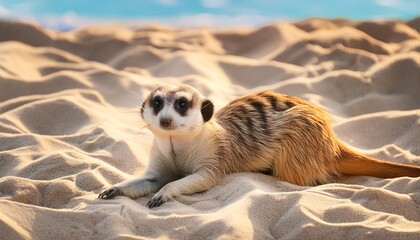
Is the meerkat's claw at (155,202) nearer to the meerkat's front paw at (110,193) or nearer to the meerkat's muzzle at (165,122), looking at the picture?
the meerkat's front paw at (110,193)

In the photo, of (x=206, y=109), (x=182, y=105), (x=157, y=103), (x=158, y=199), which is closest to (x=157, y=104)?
(x=157, y=103)

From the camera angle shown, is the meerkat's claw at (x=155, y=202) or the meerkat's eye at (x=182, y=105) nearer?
the meerkat's claw at (x=155, y=202)

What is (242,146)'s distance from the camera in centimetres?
356

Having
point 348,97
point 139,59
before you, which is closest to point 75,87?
point 139,59

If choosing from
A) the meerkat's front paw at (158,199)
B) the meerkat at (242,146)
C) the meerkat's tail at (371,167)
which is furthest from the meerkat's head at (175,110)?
the meerkat's tail at (371,167)

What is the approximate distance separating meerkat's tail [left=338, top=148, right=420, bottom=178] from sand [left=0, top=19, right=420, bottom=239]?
7cm

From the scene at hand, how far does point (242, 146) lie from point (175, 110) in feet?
1.61

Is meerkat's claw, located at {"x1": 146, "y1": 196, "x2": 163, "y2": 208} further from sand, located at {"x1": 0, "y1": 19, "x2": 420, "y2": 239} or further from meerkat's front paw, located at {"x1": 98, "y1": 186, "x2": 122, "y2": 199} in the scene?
meerkat's front paw, located at {"x1": 98, "y1": 186, "x2": 122, "y2": 199}

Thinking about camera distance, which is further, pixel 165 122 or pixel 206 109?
pixel 206 109

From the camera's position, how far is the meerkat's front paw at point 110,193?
3.20m

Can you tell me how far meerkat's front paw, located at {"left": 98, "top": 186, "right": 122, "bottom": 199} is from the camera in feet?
10.5

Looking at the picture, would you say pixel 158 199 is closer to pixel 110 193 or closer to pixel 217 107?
pixel 110 193

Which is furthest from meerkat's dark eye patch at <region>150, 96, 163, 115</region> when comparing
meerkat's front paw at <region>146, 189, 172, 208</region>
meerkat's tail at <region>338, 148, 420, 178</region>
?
meerkat's tail at <region>338, 148, 420, 178</region>

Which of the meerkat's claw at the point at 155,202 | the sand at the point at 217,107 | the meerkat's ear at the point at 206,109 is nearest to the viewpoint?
the sand at the point at 217,107
